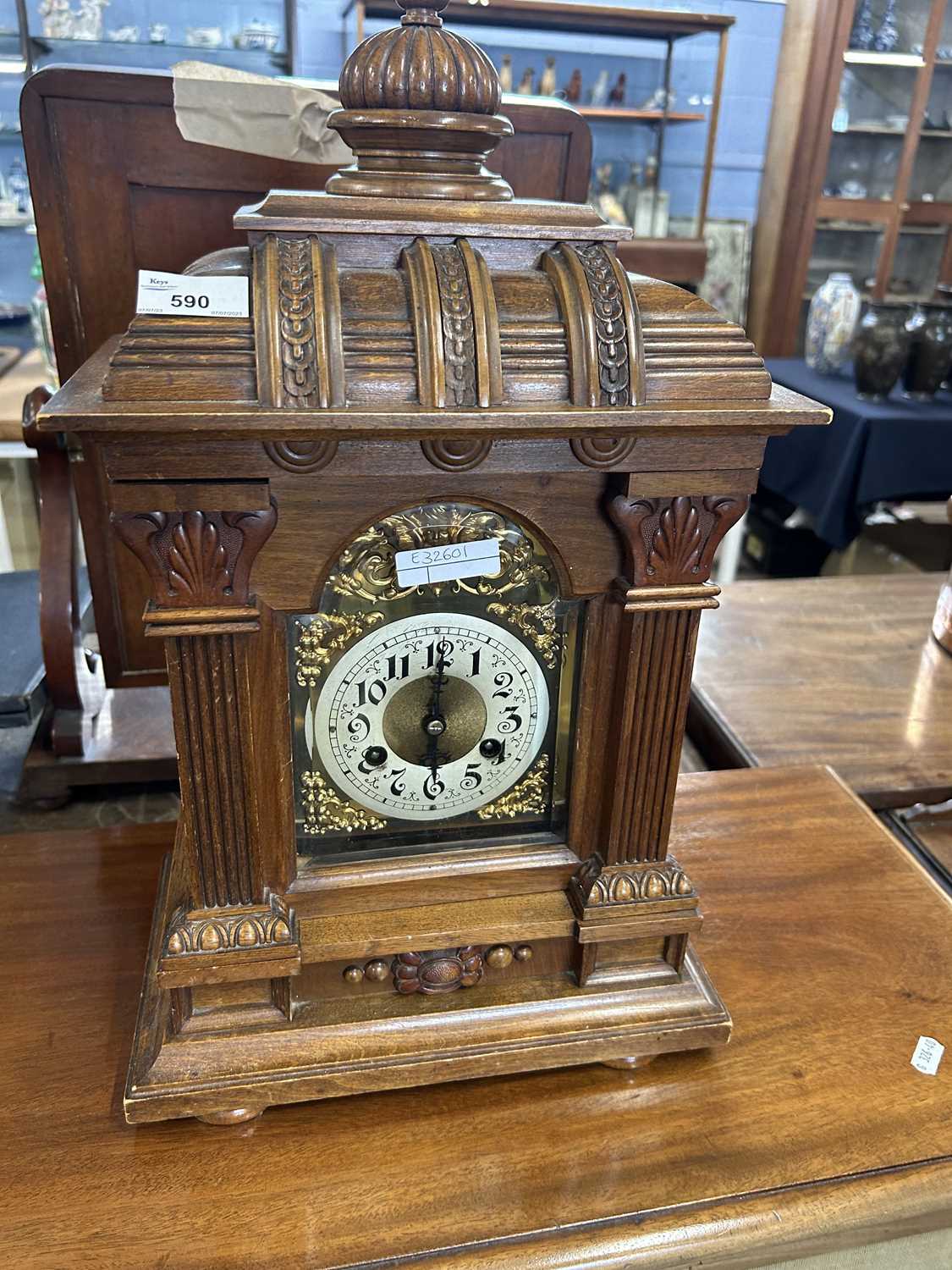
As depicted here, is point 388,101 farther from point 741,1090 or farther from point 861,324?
point 861,324

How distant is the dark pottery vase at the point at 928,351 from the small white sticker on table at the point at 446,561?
92.3 inches

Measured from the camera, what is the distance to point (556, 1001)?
78cm

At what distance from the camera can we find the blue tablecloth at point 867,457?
2.55 meters

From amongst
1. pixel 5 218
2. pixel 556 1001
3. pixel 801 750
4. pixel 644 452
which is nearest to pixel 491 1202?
pixel 556 1001

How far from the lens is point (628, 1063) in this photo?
0.79 meters

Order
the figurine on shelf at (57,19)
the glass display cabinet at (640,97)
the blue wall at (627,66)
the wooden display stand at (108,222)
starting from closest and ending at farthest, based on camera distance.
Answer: the wooden display stand at (108,222) < the figurine on shelf at (57,19) < the blue wall at (627,66) < the glass display cabinet at (640,97)

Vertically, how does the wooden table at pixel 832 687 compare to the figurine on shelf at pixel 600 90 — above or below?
below

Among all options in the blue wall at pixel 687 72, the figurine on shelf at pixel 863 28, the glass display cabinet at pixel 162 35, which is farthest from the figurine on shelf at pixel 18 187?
the figurine on shelf at pixel 863 28

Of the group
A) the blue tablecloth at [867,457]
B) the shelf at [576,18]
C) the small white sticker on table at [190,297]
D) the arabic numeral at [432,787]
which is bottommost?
the blue tablecloth at [867,457]

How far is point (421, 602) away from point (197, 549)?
0.16 metres

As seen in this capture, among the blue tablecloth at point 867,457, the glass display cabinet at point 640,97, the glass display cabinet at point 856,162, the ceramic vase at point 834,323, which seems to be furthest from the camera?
the glass display cabinet at point 856,162

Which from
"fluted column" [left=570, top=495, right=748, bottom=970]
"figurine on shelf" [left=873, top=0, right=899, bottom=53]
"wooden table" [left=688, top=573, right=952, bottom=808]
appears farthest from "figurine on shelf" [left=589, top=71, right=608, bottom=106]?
"fluted column" [left=570, top=495, right=748, bottom=970]

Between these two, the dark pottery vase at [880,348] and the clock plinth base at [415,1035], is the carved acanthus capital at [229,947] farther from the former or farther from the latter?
the dark pottery vase at [880,348]

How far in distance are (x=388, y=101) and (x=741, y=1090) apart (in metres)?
0.78
